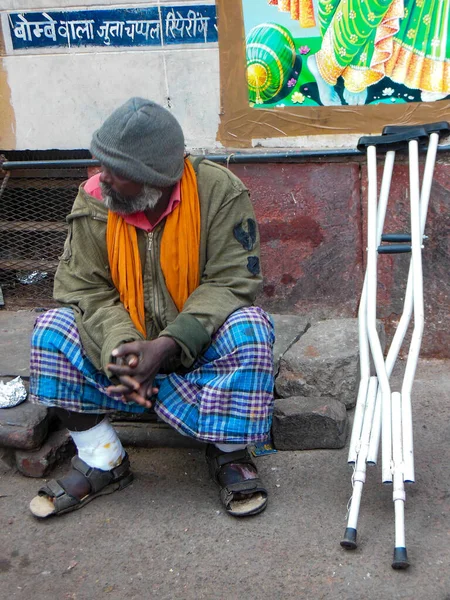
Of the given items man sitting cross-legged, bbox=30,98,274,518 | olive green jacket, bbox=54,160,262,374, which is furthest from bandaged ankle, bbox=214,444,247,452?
olive green jacket, bbox=54,160,262,374

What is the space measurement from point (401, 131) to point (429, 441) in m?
1.29

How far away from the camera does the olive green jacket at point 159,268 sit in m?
2.79

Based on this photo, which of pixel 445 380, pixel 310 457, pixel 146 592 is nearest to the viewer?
pixel 146 592

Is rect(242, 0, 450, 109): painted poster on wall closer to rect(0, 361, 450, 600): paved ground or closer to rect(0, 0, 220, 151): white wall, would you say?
rect(0, 0, 220, 151): white wall

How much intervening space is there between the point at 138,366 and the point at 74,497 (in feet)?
2.19

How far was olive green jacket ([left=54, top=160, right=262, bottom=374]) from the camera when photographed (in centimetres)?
279

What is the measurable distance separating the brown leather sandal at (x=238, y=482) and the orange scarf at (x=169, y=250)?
581 mm

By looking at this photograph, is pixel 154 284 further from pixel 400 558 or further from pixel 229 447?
pixel 400 558

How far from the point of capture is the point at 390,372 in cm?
260

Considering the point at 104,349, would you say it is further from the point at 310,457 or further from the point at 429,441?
the point at 429,441

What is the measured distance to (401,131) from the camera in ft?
8.99

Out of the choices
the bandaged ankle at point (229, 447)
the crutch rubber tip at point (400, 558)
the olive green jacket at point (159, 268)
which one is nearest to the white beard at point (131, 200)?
the olive green jacket at point (159, 268)

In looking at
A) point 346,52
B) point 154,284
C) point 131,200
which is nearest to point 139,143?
point 131,200

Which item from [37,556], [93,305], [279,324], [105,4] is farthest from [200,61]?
[37,556]
